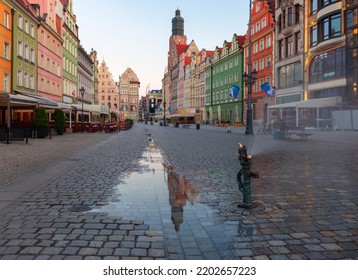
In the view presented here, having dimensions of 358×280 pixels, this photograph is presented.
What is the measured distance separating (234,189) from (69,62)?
50.2 metres

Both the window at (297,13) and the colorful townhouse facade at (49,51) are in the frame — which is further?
the window at (297,13)

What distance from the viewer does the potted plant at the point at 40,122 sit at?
24578mm

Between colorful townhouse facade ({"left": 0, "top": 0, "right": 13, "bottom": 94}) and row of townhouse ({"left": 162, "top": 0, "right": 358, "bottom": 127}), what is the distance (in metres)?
20.8

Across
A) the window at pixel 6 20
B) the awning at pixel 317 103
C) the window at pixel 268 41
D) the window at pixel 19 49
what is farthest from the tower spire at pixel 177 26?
the awning at pixel 317 103

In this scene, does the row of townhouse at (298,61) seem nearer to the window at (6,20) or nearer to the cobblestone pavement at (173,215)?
Result: the window at (6,20)

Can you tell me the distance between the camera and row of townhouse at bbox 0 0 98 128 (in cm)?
3050

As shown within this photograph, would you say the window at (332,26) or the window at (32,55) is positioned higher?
the window at (332,26)

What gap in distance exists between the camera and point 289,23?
4209cm

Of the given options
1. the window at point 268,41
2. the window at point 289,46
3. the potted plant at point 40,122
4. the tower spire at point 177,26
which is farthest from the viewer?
the tower spire at point 177,26

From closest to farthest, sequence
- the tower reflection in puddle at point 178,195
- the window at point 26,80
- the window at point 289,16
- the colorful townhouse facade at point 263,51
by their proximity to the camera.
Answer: the tower reflection in puddle at point 178,195 → the window at point 26,80 → the window at point 289,16 → the colorful townhouse facade at point 263,51

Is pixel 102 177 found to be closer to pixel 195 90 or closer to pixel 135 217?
pixel 135 217

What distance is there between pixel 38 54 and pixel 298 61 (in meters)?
29.3

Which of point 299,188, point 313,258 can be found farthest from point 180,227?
point 299,188

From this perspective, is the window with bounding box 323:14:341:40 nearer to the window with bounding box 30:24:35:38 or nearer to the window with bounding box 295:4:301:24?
the window with bounding box 295:4:301:24
